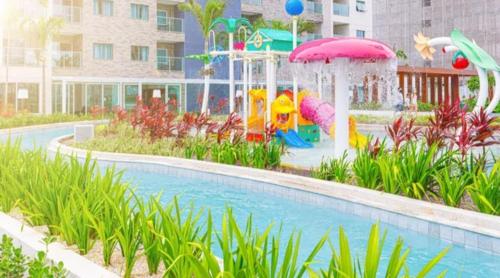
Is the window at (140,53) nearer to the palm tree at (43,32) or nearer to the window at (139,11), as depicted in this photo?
the window at (139,11)

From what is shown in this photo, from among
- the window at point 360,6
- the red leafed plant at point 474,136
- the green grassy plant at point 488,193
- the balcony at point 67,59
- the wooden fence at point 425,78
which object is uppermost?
the window at point 360,6

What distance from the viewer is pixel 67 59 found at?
109 feet

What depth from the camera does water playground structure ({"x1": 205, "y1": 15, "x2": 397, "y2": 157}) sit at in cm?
1193

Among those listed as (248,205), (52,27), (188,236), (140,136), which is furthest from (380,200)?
(52,27)

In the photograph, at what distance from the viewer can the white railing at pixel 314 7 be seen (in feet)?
149

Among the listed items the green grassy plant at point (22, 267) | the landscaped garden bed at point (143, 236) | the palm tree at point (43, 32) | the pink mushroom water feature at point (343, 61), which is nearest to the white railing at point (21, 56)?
the palm tree at point (43, 32)

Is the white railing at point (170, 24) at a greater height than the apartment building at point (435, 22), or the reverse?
the apartment building at point (435, 22)

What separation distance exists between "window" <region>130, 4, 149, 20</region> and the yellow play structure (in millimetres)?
20672

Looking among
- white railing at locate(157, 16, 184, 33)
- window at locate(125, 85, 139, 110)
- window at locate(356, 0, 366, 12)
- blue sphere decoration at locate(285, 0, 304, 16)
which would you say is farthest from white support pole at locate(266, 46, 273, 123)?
window at locate(356, 0, 366, 12)

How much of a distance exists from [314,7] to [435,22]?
2084 centimetres

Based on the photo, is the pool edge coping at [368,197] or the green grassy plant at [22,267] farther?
the pool edge coping at [368,197]

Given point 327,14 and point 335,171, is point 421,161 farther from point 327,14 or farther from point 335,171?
point 327,14

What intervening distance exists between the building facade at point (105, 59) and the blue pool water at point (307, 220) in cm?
2004

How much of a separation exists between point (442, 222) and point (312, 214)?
7.17 feet
